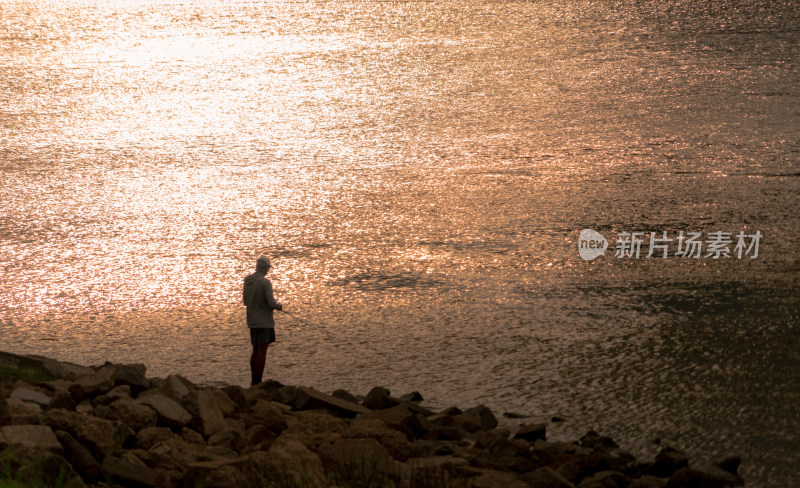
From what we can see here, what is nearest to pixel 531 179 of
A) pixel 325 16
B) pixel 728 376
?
pixel 728 376

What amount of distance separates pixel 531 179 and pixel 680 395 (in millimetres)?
9277

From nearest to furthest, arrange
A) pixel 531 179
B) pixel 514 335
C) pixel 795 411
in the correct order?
pixel 795 411 → pixel 514 335 → pixel 531 179

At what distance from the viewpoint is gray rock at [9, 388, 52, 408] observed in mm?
7570

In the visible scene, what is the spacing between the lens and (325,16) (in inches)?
1315

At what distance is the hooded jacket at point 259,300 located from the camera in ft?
30.1

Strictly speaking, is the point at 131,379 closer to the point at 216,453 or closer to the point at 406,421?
the point at 216,453

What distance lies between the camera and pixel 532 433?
7672 millimetres

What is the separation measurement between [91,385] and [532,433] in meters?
3.56

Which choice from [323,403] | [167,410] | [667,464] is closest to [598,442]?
[667,464]

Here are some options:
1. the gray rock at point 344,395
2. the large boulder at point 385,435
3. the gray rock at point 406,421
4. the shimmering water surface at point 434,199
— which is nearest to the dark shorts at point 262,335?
the shimmering water surface at point 434,199

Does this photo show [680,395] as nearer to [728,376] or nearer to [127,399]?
[728,376]

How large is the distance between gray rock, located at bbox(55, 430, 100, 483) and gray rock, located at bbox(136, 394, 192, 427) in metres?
0.89

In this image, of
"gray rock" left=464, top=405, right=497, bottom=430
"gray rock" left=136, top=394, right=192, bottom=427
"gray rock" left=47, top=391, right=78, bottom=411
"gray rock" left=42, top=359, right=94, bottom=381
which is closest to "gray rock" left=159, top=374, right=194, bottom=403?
"gray rock" left=136, top=394, right=192, bottom=427

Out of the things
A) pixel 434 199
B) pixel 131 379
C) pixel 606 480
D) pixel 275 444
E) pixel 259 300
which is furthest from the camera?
pixel 434 199
